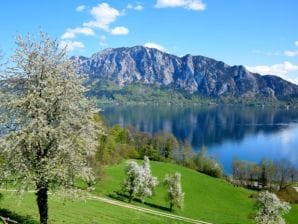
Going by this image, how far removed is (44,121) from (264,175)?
129 meters

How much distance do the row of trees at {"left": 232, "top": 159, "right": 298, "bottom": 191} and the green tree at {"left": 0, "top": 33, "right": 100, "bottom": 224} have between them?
122 metres

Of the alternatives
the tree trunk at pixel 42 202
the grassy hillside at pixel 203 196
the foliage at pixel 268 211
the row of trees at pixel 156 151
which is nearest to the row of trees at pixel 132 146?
the row of trees at pixel 156 151

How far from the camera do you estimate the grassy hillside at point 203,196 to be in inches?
3169

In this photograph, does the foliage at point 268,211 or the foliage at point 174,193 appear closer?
the foliage at point 268,211

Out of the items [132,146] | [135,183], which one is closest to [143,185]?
[135,183]

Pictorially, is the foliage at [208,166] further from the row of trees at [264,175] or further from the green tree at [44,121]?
the green tree at [44,121]

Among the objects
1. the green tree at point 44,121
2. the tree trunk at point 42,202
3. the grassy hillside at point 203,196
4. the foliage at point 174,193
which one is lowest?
the grassy hillside at point 203,196

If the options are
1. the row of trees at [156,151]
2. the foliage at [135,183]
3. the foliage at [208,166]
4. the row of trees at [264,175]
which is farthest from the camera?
the row of trees at [264,175]

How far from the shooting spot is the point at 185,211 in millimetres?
82062

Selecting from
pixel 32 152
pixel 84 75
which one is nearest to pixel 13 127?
pixel 32 152

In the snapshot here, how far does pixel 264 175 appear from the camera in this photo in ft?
465

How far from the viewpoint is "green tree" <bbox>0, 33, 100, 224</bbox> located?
903 inches

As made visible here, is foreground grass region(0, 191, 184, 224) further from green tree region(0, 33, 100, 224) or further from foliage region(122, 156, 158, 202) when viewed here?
foliage region(122, 156, 158, 202)

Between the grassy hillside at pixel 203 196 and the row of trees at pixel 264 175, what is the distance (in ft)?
92.7
